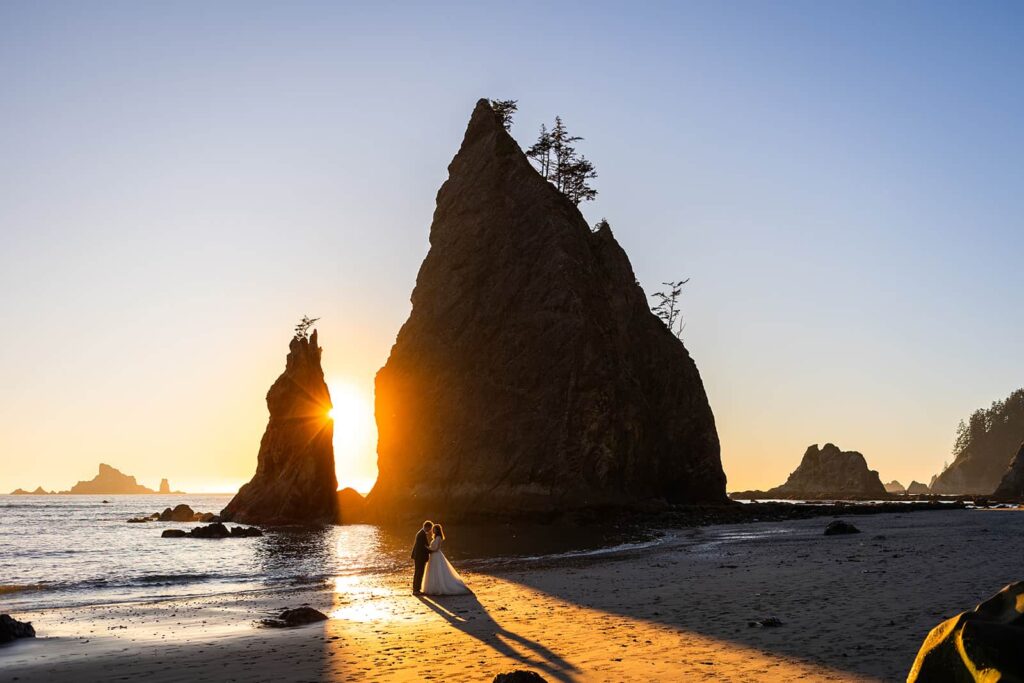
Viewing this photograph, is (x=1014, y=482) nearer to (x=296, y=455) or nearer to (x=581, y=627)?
(x=296, y=455)

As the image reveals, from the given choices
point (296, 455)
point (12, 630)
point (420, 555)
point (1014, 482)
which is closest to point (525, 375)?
point (296, 455)

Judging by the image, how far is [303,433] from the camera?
8288 centimetres

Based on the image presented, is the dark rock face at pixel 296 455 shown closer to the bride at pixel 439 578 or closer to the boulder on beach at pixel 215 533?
the boulder on beach at pixel 215 533

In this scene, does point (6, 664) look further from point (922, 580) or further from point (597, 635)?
point (922, 580)

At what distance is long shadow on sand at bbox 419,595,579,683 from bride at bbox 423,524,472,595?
13.2 inches

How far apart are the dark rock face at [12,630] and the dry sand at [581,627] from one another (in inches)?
20.3

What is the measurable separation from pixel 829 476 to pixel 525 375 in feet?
428

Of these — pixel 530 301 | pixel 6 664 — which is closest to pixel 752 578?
pixel 6 664

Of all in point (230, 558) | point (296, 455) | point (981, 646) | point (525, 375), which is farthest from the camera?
point (296, 455)

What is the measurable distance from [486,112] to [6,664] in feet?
243

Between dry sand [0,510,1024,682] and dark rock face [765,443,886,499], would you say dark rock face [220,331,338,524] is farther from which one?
→ dark rock face [765,443,886,499]

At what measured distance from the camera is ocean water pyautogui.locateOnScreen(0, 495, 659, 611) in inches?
1203

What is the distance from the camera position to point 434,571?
902 inches

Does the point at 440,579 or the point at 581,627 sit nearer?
the point at 581,627
